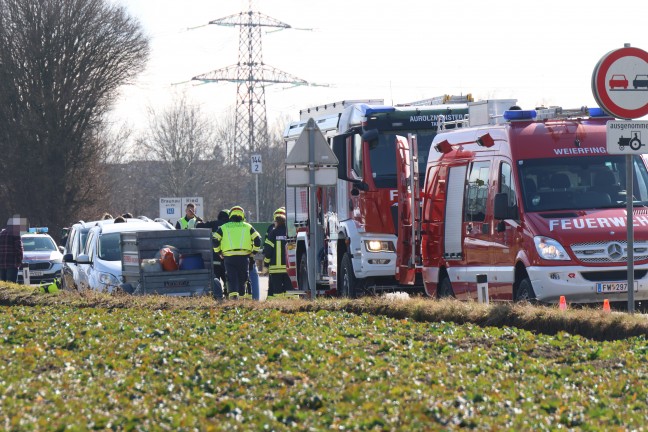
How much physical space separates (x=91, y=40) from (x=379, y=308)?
45070 millimetres

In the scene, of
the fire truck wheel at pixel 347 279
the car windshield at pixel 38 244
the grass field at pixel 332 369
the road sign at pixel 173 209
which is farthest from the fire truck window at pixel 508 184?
the road sign at pixel 173 209

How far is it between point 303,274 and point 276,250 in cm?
67

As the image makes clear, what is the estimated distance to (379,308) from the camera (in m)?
14.4

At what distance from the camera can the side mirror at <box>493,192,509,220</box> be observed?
1555 centimetres

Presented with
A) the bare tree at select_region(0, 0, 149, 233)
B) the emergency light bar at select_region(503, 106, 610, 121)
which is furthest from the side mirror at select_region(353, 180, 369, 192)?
the bare tree at select_region(0, 0, 149, 233)

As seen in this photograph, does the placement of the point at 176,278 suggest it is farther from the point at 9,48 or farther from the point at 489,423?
the point at 9,48

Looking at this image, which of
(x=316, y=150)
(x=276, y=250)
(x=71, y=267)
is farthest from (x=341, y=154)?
(x=71, y=267)

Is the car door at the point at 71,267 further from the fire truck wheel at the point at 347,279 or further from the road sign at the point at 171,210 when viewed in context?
the road sign at the point at 171,210

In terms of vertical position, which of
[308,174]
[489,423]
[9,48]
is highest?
[9,48]

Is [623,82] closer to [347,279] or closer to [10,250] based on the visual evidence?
[347,279]

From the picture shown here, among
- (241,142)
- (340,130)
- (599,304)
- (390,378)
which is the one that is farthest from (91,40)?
(390,378)

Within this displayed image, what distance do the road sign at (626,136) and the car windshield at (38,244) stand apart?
28122mm

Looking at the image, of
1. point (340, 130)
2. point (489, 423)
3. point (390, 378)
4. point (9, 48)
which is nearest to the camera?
point (489, 423)

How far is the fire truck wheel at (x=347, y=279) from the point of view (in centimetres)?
2019
